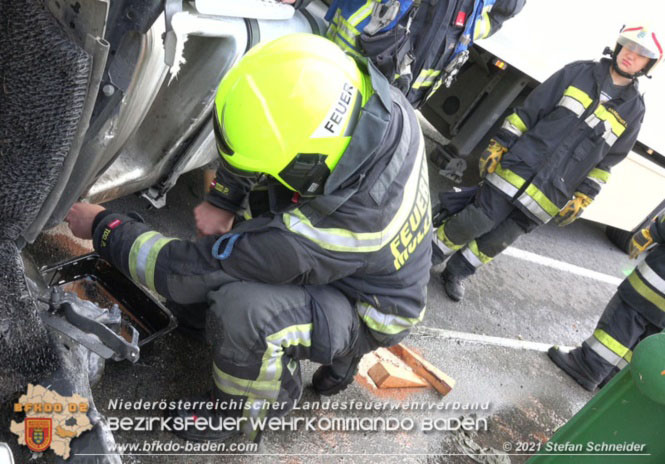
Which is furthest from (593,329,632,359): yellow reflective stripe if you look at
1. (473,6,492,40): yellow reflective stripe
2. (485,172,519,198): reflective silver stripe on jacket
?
(473,6,492,40): yellow reflective stripe

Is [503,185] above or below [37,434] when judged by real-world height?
above

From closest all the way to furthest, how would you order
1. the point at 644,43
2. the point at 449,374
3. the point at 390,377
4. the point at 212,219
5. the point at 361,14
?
1. the point at 212,219
2. the point at 390,377
3. the point at 361,14
4. the point at 449,374
5. the point at 644,43

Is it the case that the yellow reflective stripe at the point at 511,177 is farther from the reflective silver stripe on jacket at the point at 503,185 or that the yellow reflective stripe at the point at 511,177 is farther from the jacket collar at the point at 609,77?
the jacket collar at the point at 609,77

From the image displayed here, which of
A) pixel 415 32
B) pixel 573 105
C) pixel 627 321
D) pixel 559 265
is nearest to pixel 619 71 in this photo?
pixel 573 105

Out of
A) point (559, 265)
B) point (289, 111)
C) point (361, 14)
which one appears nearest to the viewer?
point (289, 111)

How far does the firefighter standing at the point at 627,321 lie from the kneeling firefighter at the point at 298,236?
75.2 inches

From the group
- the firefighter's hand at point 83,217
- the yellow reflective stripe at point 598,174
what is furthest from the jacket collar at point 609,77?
the firefighter's hand at point 83,217

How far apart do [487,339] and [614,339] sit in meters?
0.76

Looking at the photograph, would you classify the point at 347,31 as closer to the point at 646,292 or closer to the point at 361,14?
the point at 361,14

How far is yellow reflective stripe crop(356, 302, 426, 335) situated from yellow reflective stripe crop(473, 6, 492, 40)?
6.66 ft

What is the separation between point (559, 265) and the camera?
508 cm

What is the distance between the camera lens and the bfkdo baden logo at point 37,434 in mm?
1248

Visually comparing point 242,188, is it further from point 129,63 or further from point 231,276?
point 129,63

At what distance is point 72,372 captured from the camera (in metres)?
1.37
